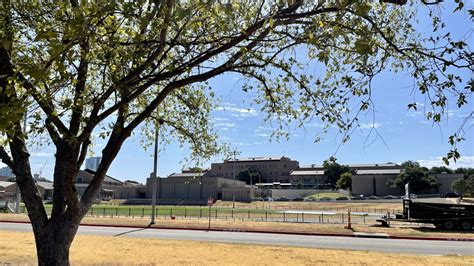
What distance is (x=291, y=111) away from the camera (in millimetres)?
9430

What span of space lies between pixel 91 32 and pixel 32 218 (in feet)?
13.4

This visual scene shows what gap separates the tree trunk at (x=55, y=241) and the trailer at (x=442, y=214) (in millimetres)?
27384

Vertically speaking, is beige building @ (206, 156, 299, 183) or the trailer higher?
beige building @ (206, 156, 299, 183)

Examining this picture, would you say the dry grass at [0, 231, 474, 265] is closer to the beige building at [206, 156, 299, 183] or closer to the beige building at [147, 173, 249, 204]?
the beige building at [147, 173, 249, 204]

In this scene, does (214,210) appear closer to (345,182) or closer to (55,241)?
(55,241)

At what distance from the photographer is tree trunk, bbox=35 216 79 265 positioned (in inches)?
298

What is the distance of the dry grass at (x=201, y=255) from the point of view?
13992mm

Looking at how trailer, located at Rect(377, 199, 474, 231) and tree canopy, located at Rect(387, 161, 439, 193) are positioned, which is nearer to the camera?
trailer, located at Rect(377, 199, 474, 231)

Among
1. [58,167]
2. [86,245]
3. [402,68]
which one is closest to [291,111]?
[402,68]

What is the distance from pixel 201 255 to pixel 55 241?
8.73 meters

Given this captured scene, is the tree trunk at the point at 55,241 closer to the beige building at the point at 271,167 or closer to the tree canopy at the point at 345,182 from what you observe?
the tree canopy at the point at 345,182

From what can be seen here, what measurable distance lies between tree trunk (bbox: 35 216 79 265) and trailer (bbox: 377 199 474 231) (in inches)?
1078

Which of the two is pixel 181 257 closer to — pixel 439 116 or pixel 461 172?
pixel 439 116

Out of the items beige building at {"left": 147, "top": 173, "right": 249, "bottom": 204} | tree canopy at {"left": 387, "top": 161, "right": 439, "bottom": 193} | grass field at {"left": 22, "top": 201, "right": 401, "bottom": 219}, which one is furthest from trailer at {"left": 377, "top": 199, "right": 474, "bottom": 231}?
tree canopy at {"left": 387, "top": 161, "right": 439, "bottom": 193}
